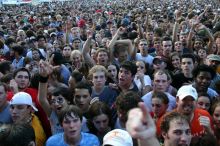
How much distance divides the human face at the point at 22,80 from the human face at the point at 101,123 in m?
1.42

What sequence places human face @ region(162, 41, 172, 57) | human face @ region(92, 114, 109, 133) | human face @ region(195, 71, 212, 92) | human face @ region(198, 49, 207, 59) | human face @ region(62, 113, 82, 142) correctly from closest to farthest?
human face @ region(62, 113, 82, 142) < human face @ region(92, 114, 109, 133) < human face @ region(195, 71, 212, 92) < human face @ region(198, 49, 207, 59) < human face @ region(162, 41, 172, 57)

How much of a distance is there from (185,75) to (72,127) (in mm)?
2801

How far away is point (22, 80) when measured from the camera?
5.29 m

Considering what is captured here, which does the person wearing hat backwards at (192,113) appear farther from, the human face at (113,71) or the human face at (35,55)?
the human face at (35,55)

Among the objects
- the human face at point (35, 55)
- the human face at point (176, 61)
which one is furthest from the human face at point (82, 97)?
the human face at point (35, 55)

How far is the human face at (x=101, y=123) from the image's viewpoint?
429cm

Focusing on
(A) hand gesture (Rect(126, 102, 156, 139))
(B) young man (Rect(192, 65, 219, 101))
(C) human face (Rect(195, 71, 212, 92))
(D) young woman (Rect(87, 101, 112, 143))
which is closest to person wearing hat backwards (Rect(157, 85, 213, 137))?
(D) young woman (Rect(87, 101, 112, 143))

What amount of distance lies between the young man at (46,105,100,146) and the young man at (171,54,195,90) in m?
2.46

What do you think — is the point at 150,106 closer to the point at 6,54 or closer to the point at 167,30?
the point at 6,54

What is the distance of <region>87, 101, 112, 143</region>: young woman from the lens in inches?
169

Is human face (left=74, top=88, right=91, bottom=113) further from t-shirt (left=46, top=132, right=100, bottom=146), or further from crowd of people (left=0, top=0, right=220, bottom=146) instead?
t-shirt (left=46, top=132, right=100, bottom=146)

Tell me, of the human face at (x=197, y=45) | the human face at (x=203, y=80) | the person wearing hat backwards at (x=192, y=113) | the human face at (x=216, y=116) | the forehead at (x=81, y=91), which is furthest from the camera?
the human face at (x=197, y=45)

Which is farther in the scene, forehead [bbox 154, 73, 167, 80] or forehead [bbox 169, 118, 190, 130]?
forehead [bbox 154, 73, 167, 80]

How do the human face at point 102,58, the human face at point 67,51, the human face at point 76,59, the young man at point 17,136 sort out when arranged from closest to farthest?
the young man at point 17,136 → the human face at point 102,58 → the human face at point 76,59 → the human face at point 67,51
